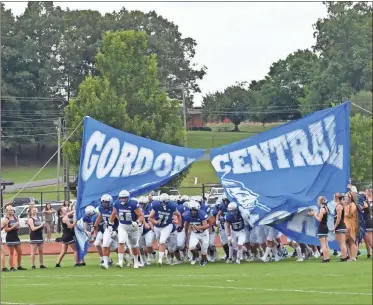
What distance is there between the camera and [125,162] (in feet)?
84.9

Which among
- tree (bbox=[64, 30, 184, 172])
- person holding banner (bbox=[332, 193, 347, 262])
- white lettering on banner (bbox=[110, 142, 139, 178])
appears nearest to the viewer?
person holding banner (bbox=[332, 193, 347, 262])

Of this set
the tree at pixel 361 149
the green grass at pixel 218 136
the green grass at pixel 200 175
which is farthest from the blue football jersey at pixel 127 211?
the green grass at pixel 218 136

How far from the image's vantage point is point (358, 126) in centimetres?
5881

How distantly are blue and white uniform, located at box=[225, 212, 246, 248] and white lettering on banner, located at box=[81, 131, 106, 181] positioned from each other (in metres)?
3.57

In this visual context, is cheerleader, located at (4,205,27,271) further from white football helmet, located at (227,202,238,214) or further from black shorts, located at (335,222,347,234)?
black shorts, located at (335,222,347,234)

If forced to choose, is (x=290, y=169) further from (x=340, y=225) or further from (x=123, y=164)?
(x=123, y=164)

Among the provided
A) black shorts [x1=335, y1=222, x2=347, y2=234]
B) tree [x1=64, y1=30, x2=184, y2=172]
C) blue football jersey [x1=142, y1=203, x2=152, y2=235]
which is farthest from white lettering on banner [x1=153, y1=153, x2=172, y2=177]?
tree [x1=64, y1=30, x2=184, y2=172]

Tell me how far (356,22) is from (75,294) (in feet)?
196

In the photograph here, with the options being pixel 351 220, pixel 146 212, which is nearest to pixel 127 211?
pixel 146 212

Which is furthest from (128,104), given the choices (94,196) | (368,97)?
(94,196)

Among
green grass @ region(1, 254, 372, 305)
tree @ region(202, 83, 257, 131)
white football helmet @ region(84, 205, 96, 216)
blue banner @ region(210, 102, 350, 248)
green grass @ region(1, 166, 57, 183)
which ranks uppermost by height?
tree @ region(202, 83, 257, 131)

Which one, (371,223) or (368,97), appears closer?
(371,223)

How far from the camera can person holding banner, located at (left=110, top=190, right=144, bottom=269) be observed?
23281mm

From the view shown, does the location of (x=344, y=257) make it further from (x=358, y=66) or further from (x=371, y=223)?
(x=358, y=66)
